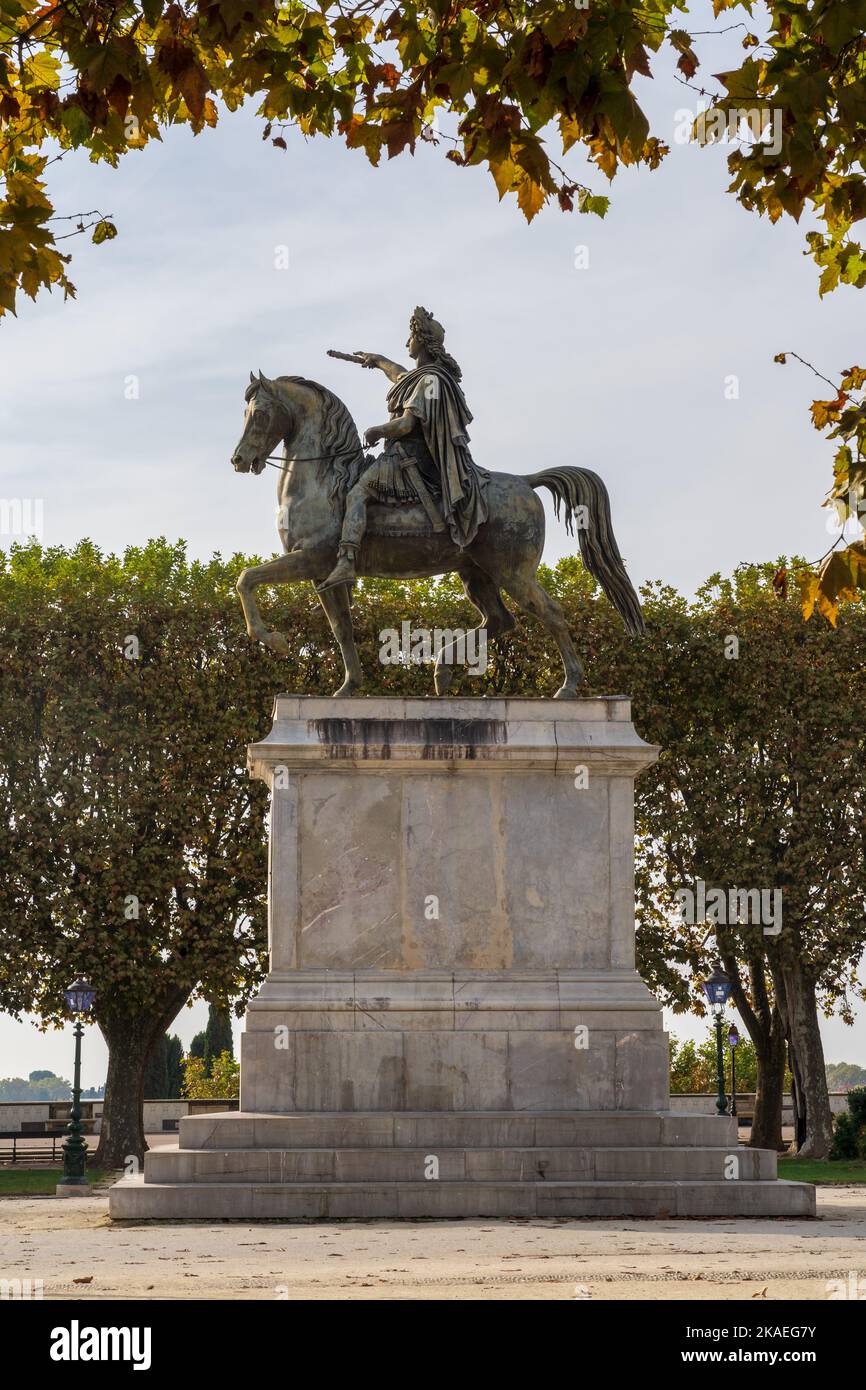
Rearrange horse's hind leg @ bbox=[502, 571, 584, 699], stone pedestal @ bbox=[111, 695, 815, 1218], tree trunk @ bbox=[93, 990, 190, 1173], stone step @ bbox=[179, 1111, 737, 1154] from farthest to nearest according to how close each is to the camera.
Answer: tree trunk @ bbox=[93, 990, 190, 1173], horse's hind leg @ bbox=[502, 571, 584, 699], stone step @ bbox=[179, 1111, 737, 1154], stone pedestal @ bbox=[111, 695, 815, 1218]

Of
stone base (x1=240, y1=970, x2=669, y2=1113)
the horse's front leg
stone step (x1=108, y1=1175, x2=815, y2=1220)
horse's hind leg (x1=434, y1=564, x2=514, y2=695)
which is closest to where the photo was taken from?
stone step (x1=108, y1=1175, x2=815, y2=1220)

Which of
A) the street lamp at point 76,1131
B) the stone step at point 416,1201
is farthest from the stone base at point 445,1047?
the street lamp at point 76,1131

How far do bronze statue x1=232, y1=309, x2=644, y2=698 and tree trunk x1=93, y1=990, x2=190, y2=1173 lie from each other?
49.7ft

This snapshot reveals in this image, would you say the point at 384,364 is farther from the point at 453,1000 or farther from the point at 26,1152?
the point at 26,1152

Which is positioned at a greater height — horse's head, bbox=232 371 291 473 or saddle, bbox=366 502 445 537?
horse's head, bbox=232 371 291 473

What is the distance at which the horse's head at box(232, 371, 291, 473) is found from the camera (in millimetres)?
17484

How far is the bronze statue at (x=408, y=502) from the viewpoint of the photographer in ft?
56.5

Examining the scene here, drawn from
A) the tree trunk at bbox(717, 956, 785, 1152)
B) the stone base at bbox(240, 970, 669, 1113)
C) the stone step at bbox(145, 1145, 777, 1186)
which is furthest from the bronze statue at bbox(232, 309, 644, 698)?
the tree trunk at bbox(717, 956, 785, 1152)

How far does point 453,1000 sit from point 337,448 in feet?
17.8

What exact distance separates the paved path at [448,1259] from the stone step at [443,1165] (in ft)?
2.63

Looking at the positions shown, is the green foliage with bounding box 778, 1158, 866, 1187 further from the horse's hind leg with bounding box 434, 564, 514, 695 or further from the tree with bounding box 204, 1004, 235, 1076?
the tree with bounding box 204, 1004, 235, 1076

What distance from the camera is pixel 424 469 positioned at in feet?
57.3

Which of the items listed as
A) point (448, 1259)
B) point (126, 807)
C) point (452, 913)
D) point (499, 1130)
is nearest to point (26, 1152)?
point (126, 807)
